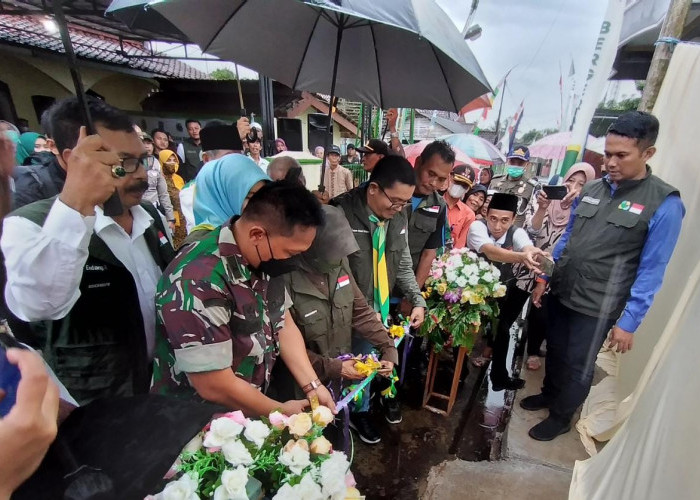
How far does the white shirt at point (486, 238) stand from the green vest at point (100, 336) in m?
2.81

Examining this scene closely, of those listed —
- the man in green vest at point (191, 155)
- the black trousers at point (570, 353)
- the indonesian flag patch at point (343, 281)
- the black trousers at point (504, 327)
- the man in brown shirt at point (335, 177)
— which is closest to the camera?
the indonesian flag patch at point (343, 281)

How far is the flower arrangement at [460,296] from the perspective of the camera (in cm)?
294

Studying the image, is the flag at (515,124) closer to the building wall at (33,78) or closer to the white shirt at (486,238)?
the white shirt at (486,238)

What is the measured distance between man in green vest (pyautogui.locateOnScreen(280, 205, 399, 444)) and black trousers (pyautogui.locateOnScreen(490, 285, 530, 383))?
5.61 feet

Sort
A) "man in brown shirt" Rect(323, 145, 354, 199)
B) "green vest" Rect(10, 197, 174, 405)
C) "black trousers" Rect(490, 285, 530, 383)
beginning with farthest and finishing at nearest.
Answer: "man in brown shirt" Rect(323, 145, 354, 199)
"black trousers" Rect(490, 285, 530, 383)
"green vest" Rect(10, 197, 174, 405)

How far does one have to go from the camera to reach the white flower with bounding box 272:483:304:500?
100 cm

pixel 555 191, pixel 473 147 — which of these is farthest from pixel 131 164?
pixel 473 147

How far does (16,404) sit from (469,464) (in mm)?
2711

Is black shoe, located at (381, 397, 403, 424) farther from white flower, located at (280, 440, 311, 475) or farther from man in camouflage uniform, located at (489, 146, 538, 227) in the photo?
man in camouflage uniform, located at (489, 146, 538, 227)

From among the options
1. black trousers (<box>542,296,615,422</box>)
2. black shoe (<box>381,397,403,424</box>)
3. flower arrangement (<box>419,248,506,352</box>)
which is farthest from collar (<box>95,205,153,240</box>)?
black trousers (<box>542,296,615,422</box>)

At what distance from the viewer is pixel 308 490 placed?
1.01 m

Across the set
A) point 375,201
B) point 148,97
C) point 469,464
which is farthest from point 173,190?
point 148,97

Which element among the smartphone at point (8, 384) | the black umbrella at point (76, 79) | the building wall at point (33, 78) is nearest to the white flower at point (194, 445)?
the smartphone at point (8, 384)

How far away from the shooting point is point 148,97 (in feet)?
39.8
